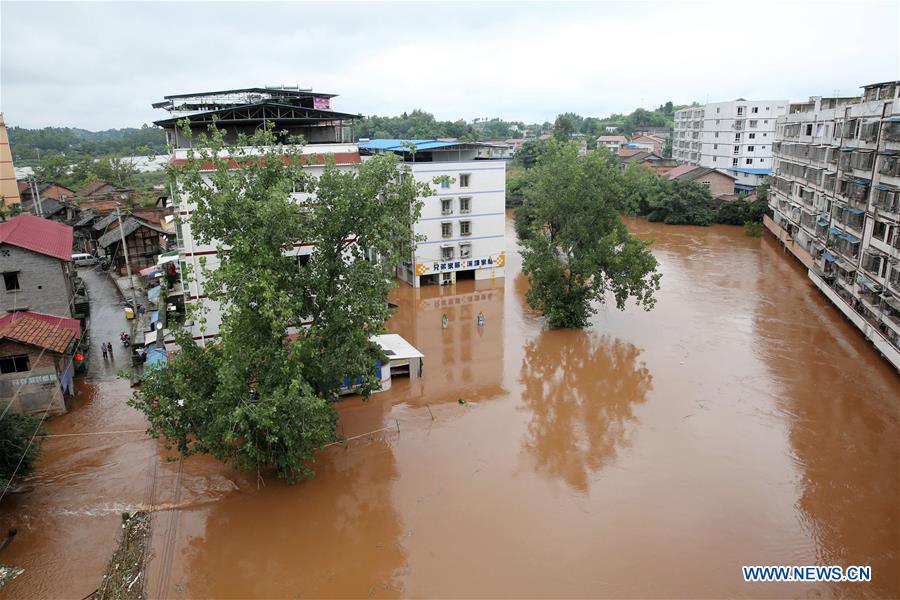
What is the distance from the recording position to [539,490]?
12.5 meters

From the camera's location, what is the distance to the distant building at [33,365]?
48.3 feet

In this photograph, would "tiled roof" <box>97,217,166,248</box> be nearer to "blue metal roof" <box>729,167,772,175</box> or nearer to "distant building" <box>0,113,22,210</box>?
"distant building" <box>0,113,22,210</box>

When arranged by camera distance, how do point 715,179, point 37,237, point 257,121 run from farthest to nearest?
1. point 715,179
2. point 257,121
3. point 37,237

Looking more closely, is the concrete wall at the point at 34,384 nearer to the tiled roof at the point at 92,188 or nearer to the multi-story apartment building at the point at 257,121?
the multi-story apartment building at the point at 257,121

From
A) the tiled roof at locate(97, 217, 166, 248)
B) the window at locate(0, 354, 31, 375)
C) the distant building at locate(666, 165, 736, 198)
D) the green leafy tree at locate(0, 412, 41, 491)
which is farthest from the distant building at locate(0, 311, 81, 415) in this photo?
the distant building at locate(666, 165, 736, 198)

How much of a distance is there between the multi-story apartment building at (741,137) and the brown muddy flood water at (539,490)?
38400 mm

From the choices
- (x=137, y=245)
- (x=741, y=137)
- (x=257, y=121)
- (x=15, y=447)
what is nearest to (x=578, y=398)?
(x=15, y=447)

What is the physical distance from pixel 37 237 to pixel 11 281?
207 centimetres

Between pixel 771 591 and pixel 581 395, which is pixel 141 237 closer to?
pixel 581 395

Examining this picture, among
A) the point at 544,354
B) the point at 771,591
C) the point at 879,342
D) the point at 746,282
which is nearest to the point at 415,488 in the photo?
the point at 771,591

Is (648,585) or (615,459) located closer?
(648,585)

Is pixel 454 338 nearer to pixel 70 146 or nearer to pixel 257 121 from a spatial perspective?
pixel 257 121

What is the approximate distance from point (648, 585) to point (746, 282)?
2279 centimetres

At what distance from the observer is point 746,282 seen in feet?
94.1
